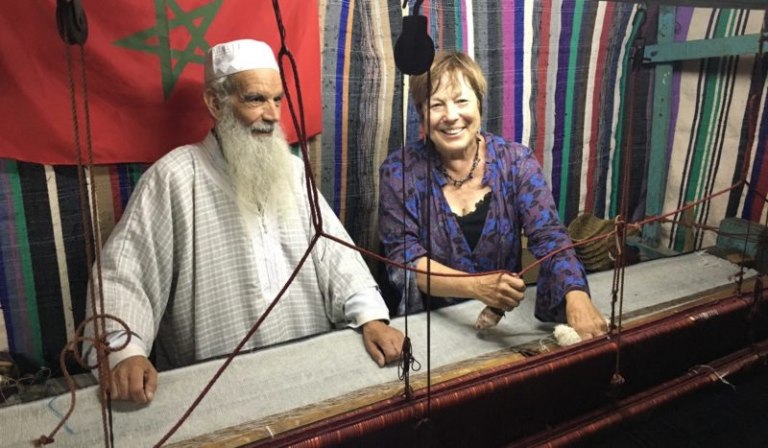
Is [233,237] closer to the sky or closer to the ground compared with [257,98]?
closer to the ground

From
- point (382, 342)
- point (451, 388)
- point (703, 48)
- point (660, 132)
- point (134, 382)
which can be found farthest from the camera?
point (660, 132)

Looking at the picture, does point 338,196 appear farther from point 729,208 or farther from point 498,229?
point 729,208

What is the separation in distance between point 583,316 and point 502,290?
18 centimetres

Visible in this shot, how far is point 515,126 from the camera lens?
217cm

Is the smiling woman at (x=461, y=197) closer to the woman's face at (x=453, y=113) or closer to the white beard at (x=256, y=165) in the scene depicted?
the woman's face at (x=453, y=113)

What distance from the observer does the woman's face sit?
4.70 feet

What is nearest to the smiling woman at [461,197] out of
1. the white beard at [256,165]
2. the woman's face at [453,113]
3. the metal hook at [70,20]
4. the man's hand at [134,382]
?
the woman's face at [453,113]

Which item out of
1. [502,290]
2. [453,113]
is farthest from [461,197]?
[502,290]

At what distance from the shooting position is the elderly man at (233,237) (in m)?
1.33

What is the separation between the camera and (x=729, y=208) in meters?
2.24

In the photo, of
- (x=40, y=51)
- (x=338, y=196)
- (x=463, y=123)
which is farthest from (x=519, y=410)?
(x=40, y=51)

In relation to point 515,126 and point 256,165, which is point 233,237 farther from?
point 515,126

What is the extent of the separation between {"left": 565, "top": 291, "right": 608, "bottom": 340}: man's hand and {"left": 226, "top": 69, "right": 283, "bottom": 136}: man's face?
846 mm

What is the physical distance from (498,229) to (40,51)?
1234mm
